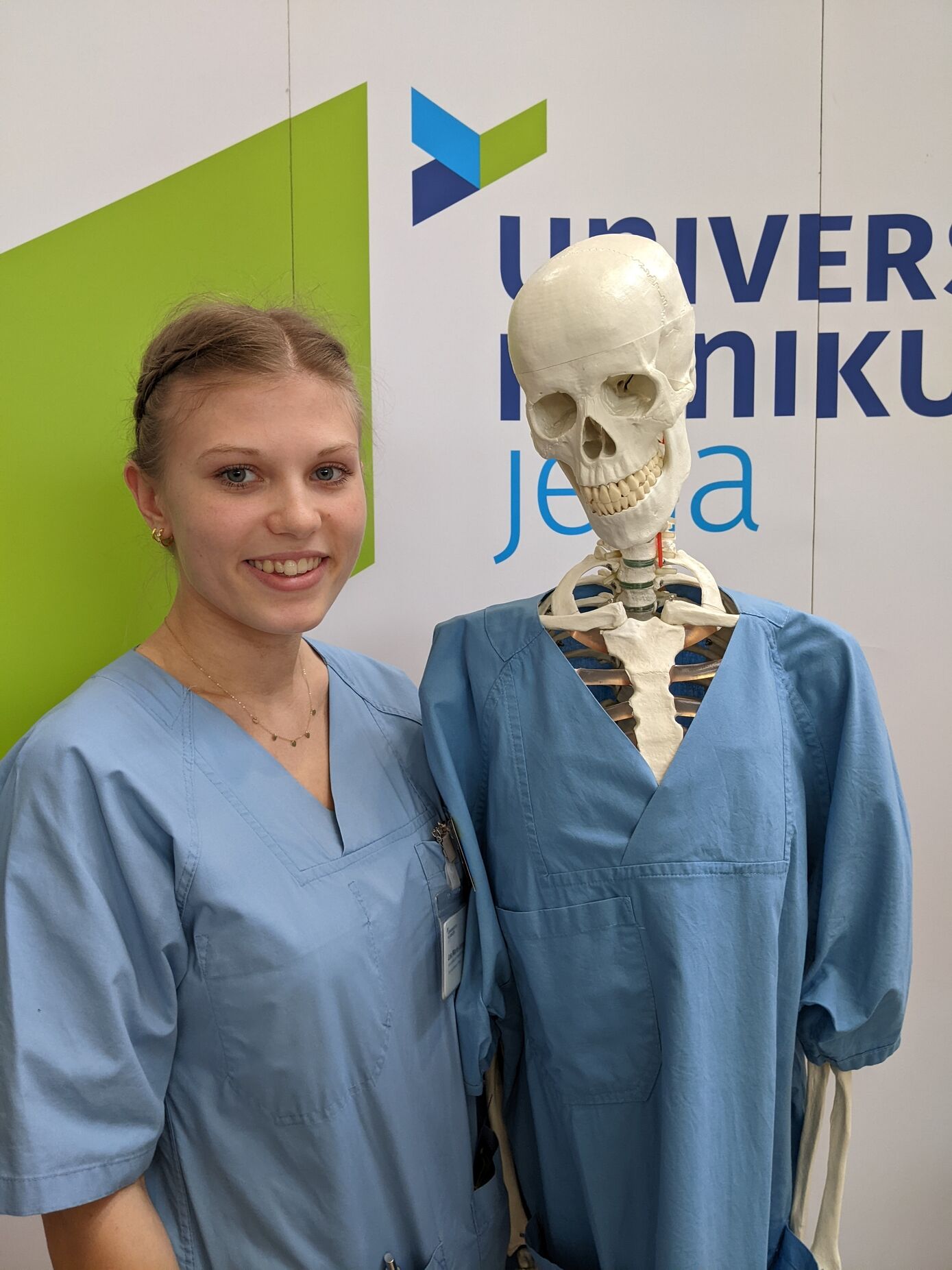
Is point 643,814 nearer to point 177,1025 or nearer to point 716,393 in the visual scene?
point 177,1025

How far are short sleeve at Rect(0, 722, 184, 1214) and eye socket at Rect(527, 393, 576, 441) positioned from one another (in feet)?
1.83

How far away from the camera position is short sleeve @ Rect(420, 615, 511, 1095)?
1.15m

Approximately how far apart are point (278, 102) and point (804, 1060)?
4.94 feet

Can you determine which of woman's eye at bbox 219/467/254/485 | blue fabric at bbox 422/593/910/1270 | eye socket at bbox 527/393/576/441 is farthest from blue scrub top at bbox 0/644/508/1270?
eye socket at bbox 527/393/576/441

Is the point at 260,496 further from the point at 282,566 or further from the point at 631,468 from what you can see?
the point at 631,468

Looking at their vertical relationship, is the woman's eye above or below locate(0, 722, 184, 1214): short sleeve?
above

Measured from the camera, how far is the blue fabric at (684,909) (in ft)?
3.48

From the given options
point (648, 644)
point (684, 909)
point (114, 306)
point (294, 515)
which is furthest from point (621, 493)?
point (114, 306)

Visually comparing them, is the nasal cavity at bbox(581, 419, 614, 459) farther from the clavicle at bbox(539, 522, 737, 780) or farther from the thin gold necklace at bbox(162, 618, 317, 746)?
the thin gold necklace at bbox(162, 618, 317, 746)

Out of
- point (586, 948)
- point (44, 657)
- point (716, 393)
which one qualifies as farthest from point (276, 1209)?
point (716, 393)

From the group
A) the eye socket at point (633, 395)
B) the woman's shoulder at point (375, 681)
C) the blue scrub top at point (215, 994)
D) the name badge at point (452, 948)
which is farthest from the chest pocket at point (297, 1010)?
the eye socket at point (633, 395)

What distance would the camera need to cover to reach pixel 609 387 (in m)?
1.03

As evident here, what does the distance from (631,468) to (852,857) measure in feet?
1.64

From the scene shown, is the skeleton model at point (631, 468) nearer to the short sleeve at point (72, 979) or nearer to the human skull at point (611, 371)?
the human skull at point (611, 371)
